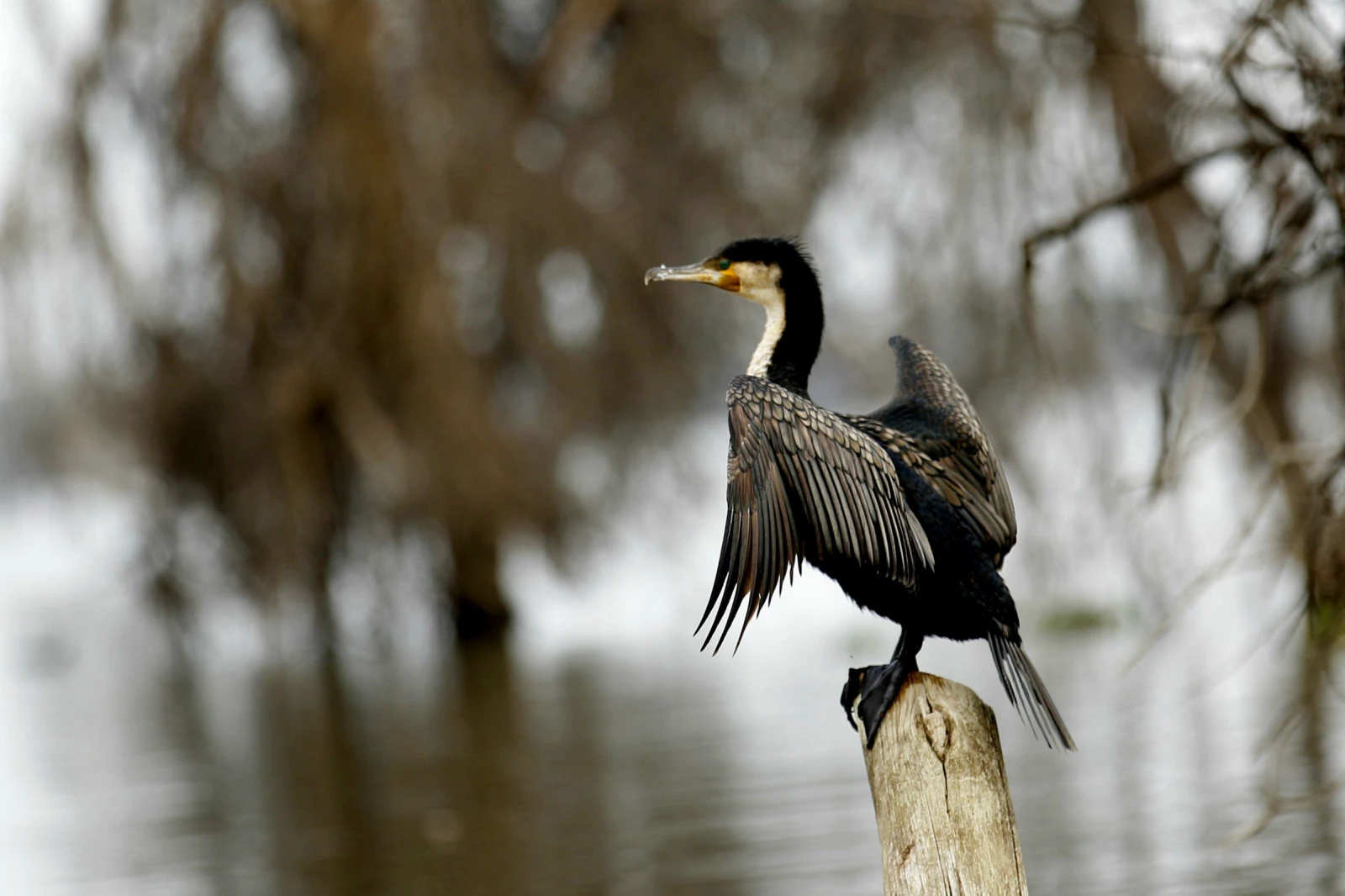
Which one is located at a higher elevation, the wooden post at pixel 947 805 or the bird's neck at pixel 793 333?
the bird's neck at pixel 793 333

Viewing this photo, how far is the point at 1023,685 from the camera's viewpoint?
265cm

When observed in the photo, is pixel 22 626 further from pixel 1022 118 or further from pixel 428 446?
pixel 1022 118

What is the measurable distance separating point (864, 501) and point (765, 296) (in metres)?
0.62

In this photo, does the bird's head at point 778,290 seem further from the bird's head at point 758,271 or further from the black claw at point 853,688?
the black claw at point 853,688

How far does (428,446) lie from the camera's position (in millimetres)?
9812

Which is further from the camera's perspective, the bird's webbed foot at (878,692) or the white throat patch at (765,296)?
the white throat patch at (765,296)

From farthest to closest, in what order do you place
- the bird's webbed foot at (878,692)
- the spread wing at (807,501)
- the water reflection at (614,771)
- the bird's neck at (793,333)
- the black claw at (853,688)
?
the water reflection at (614,771)
the bird's neck at (793,333)
the black claw at (853,688)
the bird's webbed foot at (878,692)
the spread wing at (807,501)

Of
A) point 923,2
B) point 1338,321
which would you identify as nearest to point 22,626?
point 923,2

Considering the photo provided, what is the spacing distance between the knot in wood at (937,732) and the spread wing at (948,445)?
1.11 feet

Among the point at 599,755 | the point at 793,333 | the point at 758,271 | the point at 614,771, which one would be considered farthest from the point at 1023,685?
the point at 599,755

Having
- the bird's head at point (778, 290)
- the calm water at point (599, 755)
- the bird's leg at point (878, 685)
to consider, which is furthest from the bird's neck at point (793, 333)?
the calm water at point (599, 755)

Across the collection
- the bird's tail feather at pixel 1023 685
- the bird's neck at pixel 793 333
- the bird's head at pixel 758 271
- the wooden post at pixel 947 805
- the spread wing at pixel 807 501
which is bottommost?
the wooden post at pixel 947 805

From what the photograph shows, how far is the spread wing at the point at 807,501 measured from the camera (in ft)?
8.48

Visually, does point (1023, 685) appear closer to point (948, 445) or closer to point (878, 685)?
point (878, 685)
